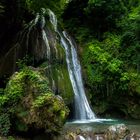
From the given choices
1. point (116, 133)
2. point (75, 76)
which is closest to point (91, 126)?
point (116, 133)

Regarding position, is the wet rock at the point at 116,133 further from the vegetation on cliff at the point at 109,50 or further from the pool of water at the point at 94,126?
the vegetation on cliff at the point at 109,50

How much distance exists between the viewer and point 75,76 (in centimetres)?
1716

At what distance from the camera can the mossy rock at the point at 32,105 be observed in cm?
1129

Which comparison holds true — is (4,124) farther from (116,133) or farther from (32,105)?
(116,133)

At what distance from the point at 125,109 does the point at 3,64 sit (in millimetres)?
5770

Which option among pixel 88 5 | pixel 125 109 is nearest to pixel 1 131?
pixel 125 109

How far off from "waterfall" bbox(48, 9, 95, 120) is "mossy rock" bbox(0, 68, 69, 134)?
4150 millimetres

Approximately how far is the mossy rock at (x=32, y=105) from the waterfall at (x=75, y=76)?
415cm

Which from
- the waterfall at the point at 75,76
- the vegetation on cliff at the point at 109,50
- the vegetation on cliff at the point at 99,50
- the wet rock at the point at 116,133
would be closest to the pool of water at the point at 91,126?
the wet rock at the point at 116,133

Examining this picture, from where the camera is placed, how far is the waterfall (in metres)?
16.0

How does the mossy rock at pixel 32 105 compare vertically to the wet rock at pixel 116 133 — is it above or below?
above

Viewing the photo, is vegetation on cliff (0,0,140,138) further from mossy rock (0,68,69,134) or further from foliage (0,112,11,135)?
foliage (0,112,11,135)

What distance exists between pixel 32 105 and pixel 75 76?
5.96 meters

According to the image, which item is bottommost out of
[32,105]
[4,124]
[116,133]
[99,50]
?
[116,133]
